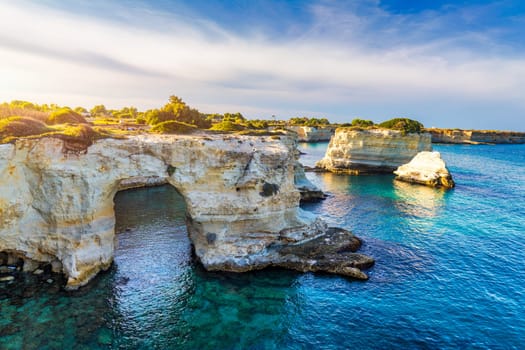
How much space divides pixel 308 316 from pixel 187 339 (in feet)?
24.5

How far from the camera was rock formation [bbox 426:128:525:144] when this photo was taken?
169750 mm

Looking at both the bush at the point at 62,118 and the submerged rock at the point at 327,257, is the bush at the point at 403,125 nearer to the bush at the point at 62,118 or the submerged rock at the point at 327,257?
the submerged rock at the point at 327,257

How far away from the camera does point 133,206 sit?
40656 millimetres

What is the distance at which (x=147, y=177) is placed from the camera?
2412 centimetres

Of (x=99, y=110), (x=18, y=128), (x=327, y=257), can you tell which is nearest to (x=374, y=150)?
(x=327, y=257)

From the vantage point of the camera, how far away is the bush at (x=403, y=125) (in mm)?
73381

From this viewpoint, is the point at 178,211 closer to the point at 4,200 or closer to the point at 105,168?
the point at 105,168

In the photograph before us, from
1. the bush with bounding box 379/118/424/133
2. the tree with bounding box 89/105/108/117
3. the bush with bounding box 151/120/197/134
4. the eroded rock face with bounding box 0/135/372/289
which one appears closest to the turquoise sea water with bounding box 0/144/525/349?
the eroded rock face with bounding box 0/135/372/289

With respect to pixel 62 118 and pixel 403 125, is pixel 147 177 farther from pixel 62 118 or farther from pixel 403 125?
pixel 403 125

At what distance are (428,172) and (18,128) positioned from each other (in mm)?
63228

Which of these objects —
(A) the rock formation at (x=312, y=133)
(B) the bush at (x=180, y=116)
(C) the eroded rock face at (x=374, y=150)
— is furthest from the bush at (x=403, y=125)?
(A) the rock formation at (x=312, y=133)

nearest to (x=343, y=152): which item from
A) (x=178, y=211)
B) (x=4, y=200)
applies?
(x=178, y=211)

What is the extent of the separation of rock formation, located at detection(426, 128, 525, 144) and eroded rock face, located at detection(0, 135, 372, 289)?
157 metres

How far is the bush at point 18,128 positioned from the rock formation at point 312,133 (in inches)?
5074
